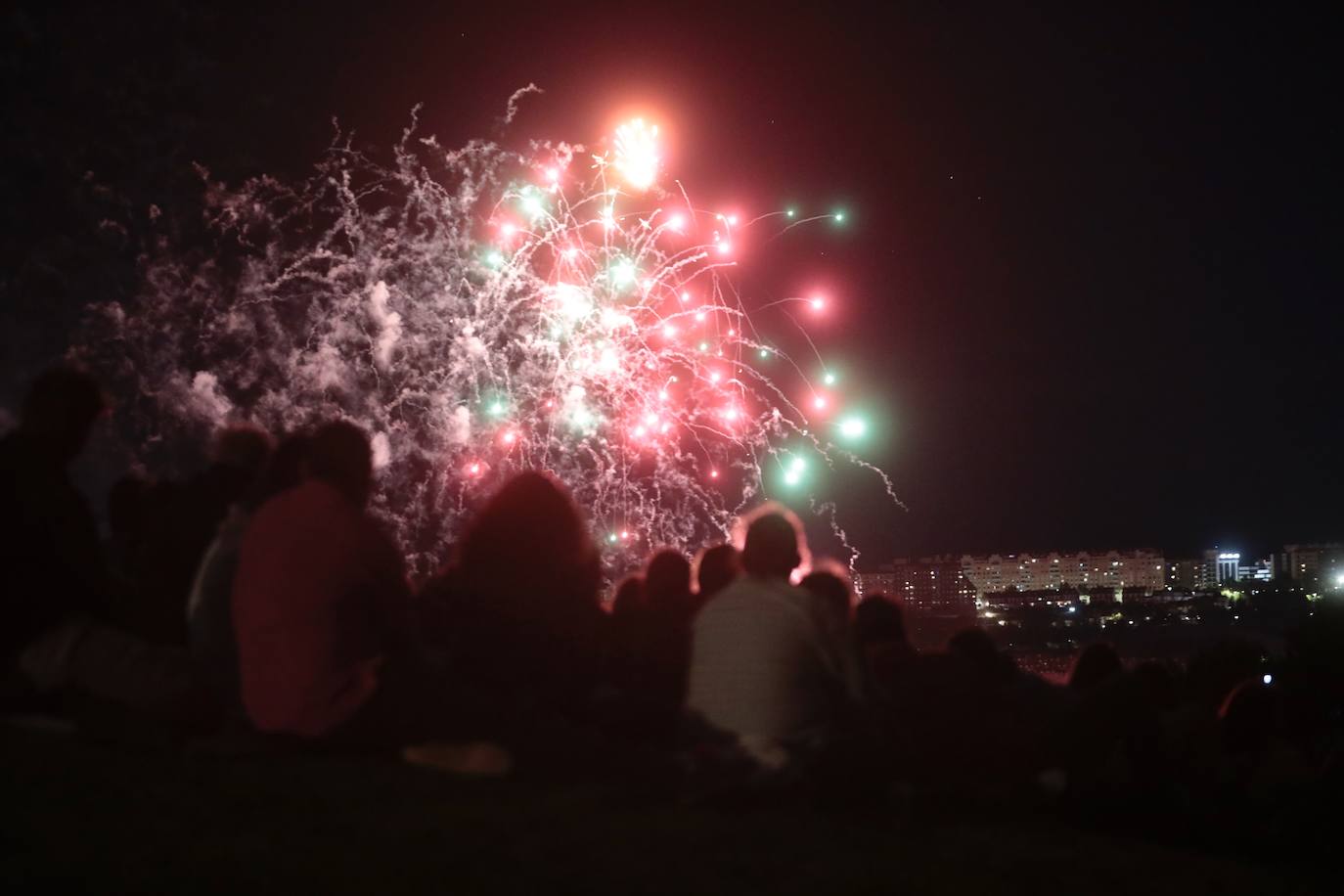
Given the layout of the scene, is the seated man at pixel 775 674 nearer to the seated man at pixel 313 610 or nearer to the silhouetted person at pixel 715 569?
the seated man at pixel 313 610

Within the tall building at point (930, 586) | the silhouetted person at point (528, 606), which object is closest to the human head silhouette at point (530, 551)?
the silhouetted person at point (528, 606)

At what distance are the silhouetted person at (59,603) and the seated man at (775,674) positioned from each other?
2.00m

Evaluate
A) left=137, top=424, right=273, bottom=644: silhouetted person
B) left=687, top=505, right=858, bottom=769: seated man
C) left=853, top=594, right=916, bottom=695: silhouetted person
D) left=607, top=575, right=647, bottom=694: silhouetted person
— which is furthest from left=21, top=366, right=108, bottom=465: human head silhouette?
left=853, top=594, right=916, bottom=695: silhouetted person

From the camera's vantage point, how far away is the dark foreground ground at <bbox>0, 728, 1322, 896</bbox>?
409cm

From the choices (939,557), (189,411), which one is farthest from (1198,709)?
(939,557)

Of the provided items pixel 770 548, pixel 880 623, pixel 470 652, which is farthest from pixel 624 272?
pixel 470 652

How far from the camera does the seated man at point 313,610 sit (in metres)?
4.96

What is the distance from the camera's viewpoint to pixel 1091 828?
6.83 meters

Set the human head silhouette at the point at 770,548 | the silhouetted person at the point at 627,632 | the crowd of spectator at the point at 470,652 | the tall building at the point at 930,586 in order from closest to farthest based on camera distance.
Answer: the crowd of spectator at the point at 470,652 < the human head silhouette at the point at 770,548 < the silhouetted person at the point at 627,632 < the tall building at the point at 930,586

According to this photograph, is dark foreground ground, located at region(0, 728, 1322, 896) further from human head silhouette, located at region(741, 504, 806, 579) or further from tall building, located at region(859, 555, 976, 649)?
tall building, located at region(859, 555, 976, 649)

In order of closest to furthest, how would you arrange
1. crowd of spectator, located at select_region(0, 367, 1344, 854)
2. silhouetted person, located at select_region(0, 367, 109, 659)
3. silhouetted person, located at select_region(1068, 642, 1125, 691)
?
silhouetted person, located at select_region(0, 367, 109, 659), crowd of spectator, located at select_region(0, 367, 1344, 854), silhouetted person, located at select_region(1068, 642, 1125, 691)

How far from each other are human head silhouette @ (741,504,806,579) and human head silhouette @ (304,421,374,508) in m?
1.57

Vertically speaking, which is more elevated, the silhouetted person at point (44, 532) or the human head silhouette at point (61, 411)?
the human head silhouette at point (61, 411)

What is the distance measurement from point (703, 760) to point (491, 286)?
53.5ft
